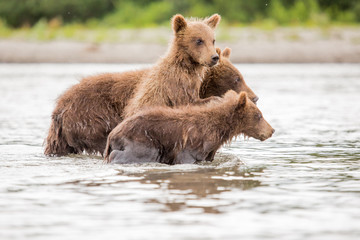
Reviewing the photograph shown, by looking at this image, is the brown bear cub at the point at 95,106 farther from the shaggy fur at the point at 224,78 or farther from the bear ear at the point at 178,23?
the bear ear at the point at 178,23

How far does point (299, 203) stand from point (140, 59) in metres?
18.6

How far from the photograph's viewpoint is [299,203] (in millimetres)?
5996

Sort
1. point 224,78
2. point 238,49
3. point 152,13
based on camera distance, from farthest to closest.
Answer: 1. point 152,13
2. point 238,49
3. point 224,78

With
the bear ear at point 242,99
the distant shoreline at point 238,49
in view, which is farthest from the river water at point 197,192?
the distant shoreline at point 238,49

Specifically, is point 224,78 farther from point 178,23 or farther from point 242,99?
point 178,23

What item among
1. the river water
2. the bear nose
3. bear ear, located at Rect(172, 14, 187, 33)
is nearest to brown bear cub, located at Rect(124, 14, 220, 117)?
bear ear, located at Rect(172, 14, 187, 33)

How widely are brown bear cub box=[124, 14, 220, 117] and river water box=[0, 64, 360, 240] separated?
0.78 m

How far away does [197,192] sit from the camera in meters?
6.39

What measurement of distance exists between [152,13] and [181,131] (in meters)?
22.2

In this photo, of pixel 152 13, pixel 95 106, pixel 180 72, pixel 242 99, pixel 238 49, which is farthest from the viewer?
pixel 152 13

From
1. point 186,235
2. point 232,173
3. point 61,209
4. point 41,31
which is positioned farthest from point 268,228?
point 41,31

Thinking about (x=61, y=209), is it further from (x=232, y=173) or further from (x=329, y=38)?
(x=329, y=38)

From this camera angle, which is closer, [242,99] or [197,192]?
[197,192]

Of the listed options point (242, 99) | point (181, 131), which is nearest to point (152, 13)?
point (242, 99)
